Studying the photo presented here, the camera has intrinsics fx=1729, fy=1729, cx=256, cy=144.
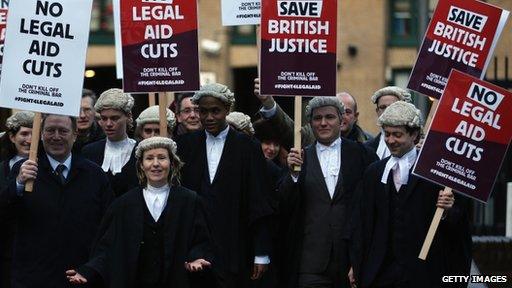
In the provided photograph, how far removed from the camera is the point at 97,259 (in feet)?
38.9

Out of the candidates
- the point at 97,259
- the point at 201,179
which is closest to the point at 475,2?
the point at 201,179

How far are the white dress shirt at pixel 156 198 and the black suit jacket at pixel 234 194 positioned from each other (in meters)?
1.05

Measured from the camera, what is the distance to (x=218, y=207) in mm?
13031

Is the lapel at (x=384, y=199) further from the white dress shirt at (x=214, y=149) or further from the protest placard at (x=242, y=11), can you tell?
the protest placard at (x=242, y=11)

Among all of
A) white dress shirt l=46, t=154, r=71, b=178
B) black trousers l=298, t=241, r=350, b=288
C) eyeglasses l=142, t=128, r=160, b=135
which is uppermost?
eyeglasses l=142, t=128, r=160, b=135

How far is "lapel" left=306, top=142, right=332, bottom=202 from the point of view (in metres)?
13.1

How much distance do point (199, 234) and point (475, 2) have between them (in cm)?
332

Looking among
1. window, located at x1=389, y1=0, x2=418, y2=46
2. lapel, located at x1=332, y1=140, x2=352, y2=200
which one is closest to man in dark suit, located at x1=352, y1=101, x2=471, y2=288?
lapel, located at x1=332, y1=140, x2=352, y2=200

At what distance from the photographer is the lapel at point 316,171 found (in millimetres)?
13117

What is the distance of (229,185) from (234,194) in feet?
0.26

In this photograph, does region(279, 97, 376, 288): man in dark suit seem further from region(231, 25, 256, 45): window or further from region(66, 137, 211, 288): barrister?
region(231, 25, 256, 45): window

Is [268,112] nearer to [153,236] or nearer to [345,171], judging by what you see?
[345,171]

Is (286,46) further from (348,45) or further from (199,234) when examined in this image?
(348,45)

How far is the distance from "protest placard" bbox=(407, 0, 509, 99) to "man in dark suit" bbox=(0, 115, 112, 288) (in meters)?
2.91
